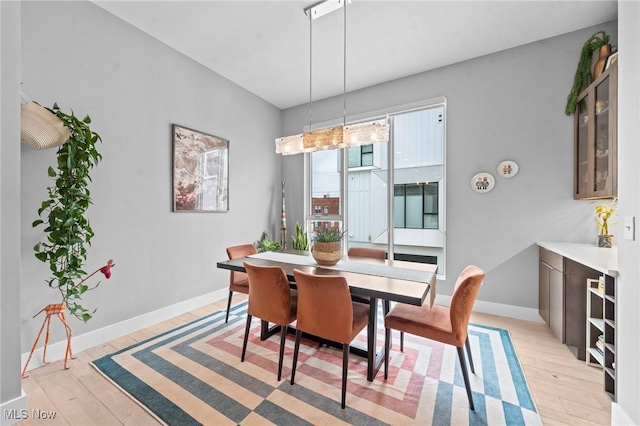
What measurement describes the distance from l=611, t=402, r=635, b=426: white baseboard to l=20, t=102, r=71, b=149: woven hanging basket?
377 cm

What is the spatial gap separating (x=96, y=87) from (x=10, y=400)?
7.98ft

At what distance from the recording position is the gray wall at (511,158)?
2.75 meters

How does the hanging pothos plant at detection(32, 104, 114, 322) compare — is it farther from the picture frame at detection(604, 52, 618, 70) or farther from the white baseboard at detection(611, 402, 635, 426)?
the picture frame at detection(604, 52, 618, 70)

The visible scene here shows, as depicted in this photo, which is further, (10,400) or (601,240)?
(601,240)

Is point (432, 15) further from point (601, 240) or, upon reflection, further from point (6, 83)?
point (6, 83)

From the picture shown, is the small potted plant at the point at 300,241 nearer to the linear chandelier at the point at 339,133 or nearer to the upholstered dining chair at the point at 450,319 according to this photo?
the linear chandelier at the point at 339,133

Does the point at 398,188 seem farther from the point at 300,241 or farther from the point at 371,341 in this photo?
the point at 371,341

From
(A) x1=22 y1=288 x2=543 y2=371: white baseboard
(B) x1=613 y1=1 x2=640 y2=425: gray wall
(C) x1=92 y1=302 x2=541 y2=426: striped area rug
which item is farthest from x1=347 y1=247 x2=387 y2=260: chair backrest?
(B) x1=613 y1=1 x2=640 y2=425: gray wall

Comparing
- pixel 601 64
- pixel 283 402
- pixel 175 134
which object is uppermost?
pixel 601 64

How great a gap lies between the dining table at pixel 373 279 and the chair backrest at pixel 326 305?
5.1 inches

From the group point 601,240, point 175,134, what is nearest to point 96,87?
point 175,134

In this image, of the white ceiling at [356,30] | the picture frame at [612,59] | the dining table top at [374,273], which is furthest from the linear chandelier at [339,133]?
the picture frame at [612,59]

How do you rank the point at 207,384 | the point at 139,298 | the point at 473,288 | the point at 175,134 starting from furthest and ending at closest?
the point at 175,134
the point at 139,298
the point at 207,384
the point at 473,288

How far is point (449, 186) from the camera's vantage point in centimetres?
334
